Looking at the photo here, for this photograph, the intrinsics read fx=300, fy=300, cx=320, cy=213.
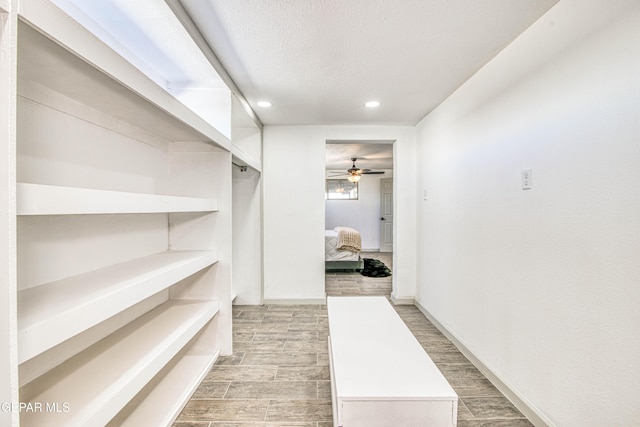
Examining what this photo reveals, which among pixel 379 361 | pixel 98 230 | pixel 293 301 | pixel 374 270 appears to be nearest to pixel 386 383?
pixel 379 361

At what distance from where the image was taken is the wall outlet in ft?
5.74

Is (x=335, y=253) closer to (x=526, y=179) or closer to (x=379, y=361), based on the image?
(x=526, y=179)

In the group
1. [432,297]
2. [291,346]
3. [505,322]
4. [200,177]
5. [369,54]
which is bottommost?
[291,346]

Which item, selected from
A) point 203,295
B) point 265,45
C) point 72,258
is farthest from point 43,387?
point 265,45

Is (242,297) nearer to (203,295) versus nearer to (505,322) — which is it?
(203,295)

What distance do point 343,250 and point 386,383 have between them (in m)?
4.38

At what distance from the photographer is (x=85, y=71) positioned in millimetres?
1040

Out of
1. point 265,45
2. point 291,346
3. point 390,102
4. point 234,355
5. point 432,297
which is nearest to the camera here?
point 265,45

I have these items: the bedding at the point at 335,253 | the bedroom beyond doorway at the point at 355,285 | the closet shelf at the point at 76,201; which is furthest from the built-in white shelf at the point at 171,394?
the bedding at the point at 335,253

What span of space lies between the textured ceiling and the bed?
3139 millimetres

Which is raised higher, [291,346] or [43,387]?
[43,387]

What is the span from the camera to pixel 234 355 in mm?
2531

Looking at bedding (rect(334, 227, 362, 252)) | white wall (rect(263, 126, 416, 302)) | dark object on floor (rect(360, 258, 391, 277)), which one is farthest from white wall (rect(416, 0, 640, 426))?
bedding (rect(334, 227, 362, 252))

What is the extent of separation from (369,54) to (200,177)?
1.54 m
